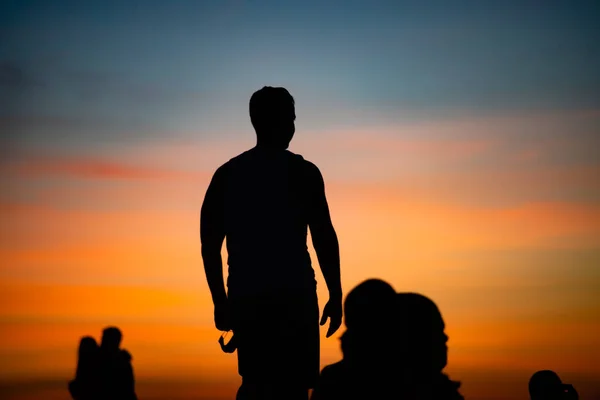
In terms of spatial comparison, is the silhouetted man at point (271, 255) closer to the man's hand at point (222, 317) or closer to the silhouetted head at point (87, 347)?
the man's hand at point (222, 317)

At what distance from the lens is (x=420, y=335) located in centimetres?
440

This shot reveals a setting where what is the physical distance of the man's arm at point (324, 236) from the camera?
265 inches

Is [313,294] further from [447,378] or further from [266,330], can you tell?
[447,378]

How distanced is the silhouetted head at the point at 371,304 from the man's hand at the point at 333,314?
2.27 meters

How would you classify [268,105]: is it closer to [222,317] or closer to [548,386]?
[222,317]

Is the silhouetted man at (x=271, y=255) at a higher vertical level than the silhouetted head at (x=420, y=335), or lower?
→ higher

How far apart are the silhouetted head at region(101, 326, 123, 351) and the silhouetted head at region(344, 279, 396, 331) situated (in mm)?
5914

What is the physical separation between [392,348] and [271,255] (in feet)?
7.08

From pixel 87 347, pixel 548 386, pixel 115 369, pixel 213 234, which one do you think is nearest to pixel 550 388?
pixel 548 386

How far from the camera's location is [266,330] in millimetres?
6504

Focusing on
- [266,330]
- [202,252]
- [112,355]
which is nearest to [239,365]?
[266,330]

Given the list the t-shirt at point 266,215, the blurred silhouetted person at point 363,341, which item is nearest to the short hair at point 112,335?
the t-shirt at point 266,215

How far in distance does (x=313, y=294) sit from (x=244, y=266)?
1.63ft

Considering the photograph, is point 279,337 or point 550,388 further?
point 550,388
